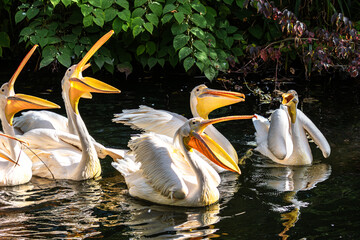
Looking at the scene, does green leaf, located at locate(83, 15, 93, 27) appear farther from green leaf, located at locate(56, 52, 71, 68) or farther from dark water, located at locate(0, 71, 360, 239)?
dark water, located at locate(0, 71, 360, 239)

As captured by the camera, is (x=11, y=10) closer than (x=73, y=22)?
No

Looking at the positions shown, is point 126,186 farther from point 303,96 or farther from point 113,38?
point 113,38

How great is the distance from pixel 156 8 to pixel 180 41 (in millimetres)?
432

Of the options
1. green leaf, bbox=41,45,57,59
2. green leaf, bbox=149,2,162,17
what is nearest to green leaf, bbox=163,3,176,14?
green leaf, bbox=149,2,162,17

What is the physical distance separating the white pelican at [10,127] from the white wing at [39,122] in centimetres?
51

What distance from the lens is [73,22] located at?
7488 millimetres

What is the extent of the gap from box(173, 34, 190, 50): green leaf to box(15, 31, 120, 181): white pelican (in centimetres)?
211

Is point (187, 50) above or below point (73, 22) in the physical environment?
below

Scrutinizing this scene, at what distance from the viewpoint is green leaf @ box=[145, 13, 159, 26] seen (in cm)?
695

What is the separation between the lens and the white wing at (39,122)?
5344mm

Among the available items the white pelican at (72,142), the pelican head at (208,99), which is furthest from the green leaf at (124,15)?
the white pelican at (72,142)

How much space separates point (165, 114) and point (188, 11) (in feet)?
6.70

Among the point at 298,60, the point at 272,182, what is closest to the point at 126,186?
the point at 272,182

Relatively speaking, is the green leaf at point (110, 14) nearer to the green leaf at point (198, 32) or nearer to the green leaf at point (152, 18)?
the green leaf at point (152, 18)
